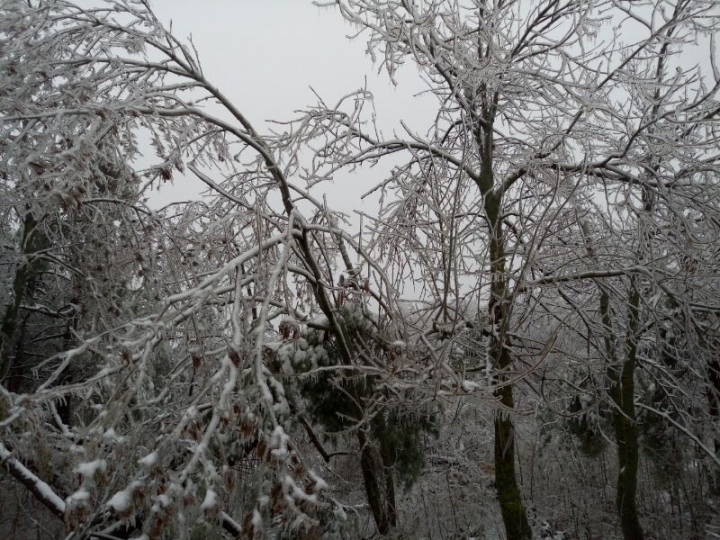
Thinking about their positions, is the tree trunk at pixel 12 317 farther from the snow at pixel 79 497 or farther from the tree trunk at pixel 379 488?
the snow at pixel 79 497

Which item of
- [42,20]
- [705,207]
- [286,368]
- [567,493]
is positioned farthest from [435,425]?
[567,493]

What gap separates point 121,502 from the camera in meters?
1.84

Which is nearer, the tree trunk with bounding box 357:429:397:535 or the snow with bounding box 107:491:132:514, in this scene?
the snow with bounding box 107:491:132:514

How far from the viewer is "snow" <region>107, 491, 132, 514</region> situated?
71.3 inches

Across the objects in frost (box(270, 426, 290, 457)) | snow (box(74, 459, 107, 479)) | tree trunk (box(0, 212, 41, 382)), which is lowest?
snow (box(74, 459, 107, 479))

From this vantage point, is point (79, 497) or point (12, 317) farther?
point (12, 317)

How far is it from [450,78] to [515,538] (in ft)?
16.4

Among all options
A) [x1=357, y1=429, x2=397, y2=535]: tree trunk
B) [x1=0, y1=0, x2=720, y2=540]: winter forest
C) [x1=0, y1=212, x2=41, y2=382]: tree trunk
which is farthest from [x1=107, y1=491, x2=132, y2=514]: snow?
[x1=0, y1=212, x2=41, y2=382]: tree trunk

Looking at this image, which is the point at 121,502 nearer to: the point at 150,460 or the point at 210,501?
the point at 150,460

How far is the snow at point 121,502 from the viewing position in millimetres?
1811

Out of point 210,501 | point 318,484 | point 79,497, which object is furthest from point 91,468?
point 318,484

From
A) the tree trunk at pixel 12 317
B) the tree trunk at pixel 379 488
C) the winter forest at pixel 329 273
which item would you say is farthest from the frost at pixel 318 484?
the tree trunk at pixel 12 317

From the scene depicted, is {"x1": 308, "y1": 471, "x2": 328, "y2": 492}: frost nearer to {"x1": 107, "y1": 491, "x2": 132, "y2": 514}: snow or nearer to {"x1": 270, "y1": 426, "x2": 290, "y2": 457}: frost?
{"x1": 270, "y1": 426, "x2": 290, "y2": 457}: frost

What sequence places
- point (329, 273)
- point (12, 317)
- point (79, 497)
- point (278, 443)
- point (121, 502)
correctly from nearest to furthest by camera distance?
point (79, 497)
point (121, 502)
point (278, 443)
point (329, 273)
point (12, 317)
